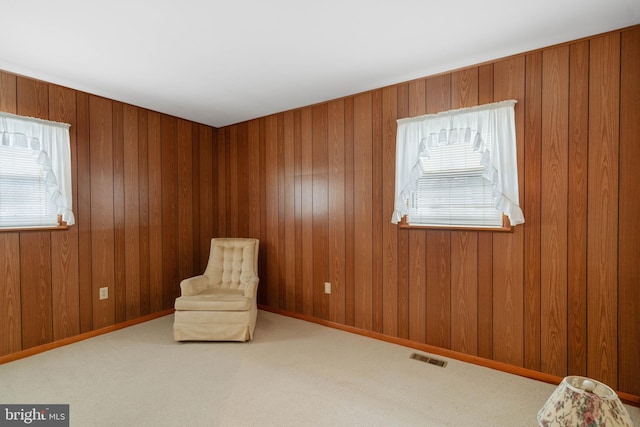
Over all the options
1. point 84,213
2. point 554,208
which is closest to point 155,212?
point 84,213

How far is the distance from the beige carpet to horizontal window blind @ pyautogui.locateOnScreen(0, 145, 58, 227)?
121 centimetres

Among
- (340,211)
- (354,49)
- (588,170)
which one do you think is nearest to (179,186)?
(340,211)

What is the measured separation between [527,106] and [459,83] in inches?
22.1

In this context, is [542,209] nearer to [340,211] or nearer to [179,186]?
[340,211]

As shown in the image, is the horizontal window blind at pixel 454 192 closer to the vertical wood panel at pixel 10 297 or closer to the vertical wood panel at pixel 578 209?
the vertical wood panel at pixel 578 209

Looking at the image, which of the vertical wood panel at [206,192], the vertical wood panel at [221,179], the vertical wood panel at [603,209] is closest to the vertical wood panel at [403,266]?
the vertical wood panel at [603,209]

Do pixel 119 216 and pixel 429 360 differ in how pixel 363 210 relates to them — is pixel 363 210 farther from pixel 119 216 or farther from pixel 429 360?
pixel 119 216

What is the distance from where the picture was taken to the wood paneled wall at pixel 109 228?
2756 mm

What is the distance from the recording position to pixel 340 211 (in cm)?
342

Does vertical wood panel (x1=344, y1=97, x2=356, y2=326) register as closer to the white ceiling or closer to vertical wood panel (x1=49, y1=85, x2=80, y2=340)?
the white ceiling

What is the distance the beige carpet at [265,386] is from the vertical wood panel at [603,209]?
0.40m

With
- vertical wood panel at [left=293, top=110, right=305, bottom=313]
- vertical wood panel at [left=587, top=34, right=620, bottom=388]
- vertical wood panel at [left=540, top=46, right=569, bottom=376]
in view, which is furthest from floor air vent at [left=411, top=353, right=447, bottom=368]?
vertical wood panel at [left=293, top=110, right=305, bottom=313]

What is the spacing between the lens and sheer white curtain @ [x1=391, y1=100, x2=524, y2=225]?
2.40m

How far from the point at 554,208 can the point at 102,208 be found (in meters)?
4.14
